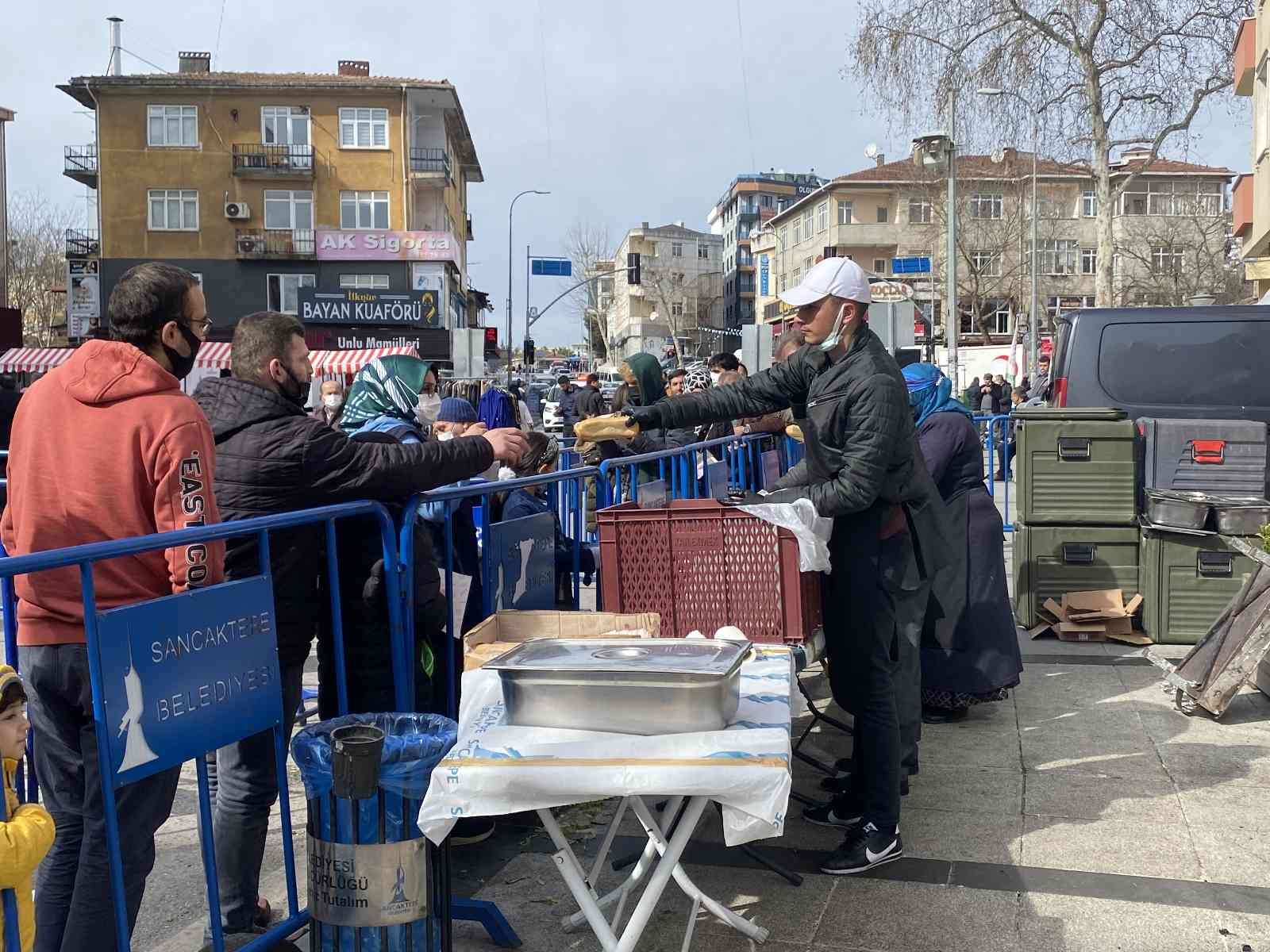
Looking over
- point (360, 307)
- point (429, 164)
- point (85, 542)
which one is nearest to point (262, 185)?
point (429, 164)

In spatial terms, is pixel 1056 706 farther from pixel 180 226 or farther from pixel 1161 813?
pixel 180 226

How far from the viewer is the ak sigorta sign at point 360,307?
4372 centimetres

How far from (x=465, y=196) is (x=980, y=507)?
66841mm

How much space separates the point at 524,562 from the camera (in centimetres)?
473

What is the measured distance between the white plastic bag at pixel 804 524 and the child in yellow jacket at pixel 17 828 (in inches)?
92.7

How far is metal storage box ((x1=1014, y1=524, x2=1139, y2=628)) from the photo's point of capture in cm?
793

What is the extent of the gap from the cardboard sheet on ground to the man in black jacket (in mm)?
1027

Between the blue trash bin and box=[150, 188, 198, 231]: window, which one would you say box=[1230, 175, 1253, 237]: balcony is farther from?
box=[150, 188, 198, 231]: window

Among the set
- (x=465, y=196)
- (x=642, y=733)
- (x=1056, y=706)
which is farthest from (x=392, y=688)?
(x=465, y=196)

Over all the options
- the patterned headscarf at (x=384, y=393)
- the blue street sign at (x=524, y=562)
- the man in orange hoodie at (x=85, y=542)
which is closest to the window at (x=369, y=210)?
the blue street sign at (x=524, y=562)

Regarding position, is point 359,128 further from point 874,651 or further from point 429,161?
point 874,651

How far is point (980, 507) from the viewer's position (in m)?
6.10

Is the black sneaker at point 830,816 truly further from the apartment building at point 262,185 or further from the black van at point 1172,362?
the apartment building at point 262,185

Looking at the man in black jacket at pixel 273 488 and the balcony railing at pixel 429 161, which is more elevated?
the balcony railing at pixel 429 161
